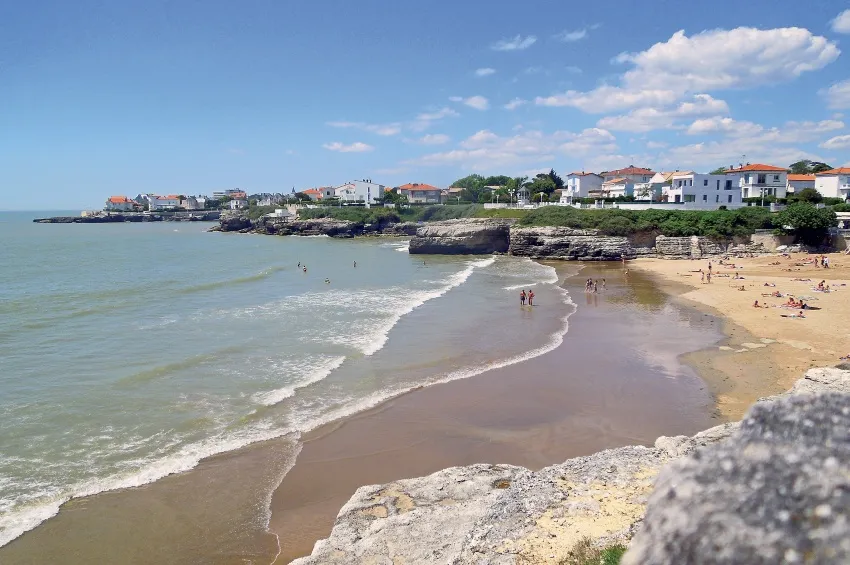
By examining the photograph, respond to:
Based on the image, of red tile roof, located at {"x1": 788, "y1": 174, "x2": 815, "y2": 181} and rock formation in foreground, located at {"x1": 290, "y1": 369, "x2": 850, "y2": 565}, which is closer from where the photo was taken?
rock formation in foreground, located at {"x1": 290, "y1": 369, "x2": 850, "y2": 565}

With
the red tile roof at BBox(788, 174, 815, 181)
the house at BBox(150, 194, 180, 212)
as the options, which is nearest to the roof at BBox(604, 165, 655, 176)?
the red tile roof at BBox(788, 174, 815, 181)

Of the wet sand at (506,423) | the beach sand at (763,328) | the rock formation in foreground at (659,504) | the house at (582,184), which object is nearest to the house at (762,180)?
the house at (582,184)

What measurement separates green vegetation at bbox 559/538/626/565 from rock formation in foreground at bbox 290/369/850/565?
0.16 meters

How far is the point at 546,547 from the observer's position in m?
7.27

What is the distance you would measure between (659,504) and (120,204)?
8697 inches

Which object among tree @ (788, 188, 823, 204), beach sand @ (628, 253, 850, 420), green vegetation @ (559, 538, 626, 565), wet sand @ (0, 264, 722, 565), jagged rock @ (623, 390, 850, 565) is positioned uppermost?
tree @ (788, 188, 823, 204)

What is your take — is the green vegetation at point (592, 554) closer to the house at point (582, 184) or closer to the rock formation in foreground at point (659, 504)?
the rock formation in foreground at point (659, 504)

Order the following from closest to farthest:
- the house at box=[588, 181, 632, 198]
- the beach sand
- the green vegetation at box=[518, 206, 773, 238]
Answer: the beach sand → the green vegetation at box=[518, 206, 773, 238] → the house at box=[588, 181, 632, 198]

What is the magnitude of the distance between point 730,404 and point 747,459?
1563cm

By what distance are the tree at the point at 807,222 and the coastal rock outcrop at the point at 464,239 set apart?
29157 millimetres

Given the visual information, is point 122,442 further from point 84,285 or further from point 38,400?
point 84,285

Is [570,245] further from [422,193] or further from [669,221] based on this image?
[422,193]

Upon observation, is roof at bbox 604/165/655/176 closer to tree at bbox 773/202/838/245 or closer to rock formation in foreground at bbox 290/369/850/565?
tree at bbox 773/202/838/245

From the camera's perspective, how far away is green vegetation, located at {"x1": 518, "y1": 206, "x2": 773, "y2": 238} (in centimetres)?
5812
